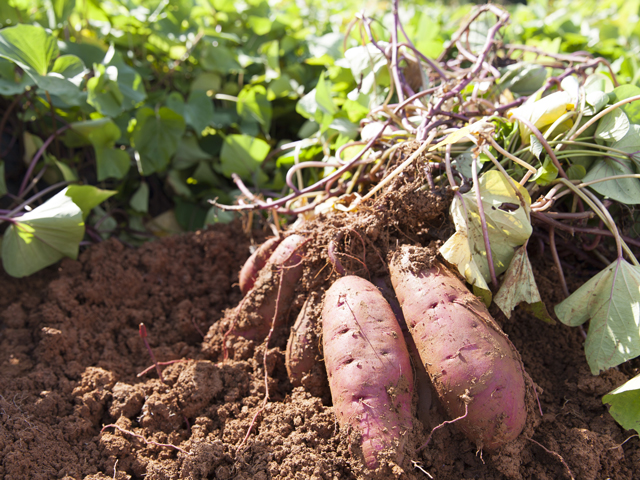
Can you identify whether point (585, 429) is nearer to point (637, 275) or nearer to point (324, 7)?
point (637, 275)

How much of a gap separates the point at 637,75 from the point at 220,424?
107 inches

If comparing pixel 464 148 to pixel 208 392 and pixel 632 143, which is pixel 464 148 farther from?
pixel 208 392

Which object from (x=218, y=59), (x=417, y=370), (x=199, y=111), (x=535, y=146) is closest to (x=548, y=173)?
(x=535, y=146)

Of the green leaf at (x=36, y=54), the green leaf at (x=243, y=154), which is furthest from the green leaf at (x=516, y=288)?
the green leaf at (x=36, y=54)

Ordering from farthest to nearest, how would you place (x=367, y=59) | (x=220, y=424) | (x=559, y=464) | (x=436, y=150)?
(x=367, y=59) → (x=436, y=150) → (x=220, y=424) → (x=559, y=464)

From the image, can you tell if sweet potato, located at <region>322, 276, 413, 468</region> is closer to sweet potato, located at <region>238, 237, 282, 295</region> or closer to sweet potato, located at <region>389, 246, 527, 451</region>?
sweet potato, located at <region>389, 246, 527, 451</region>

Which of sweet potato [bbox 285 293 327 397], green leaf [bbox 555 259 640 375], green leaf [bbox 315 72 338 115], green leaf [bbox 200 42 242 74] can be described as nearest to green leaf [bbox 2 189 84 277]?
sweet potato [bbox 285 293 327 397]

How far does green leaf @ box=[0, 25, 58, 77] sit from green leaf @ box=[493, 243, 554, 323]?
2176 mm

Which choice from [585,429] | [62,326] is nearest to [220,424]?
[62,326]

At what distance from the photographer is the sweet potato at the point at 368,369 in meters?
1.24

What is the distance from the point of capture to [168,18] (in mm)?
2697

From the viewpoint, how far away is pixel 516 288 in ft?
4.52

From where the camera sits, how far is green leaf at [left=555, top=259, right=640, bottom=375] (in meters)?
1.31

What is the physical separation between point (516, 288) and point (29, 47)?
7.59 feet
